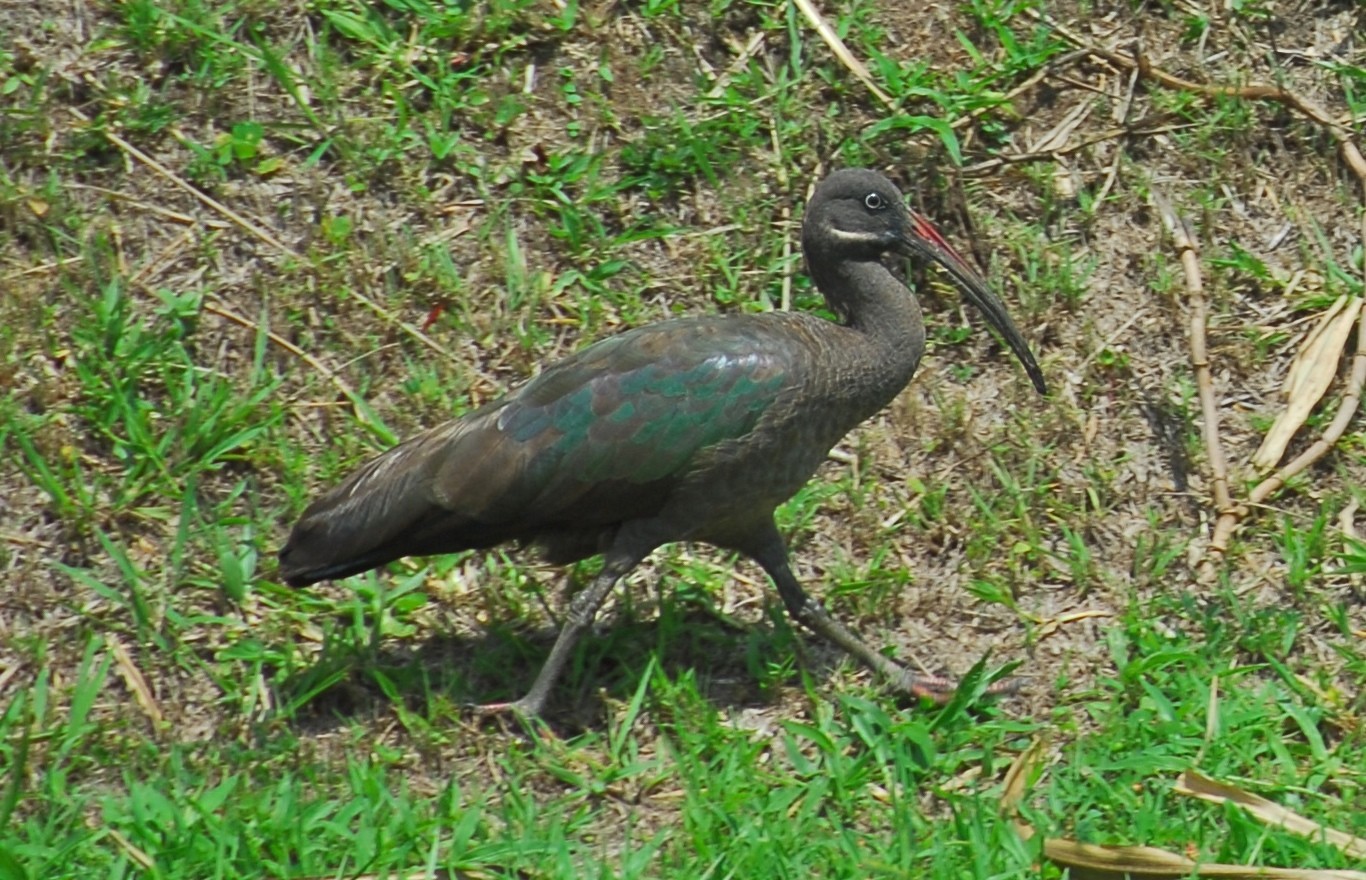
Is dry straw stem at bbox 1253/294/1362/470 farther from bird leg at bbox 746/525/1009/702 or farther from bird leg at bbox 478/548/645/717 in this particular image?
bird leg at bbox 478/548/645/717

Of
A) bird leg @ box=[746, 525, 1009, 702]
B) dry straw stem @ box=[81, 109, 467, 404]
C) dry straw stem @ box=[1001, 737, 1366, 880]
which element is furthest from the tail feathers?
dry straw stem @ box=[1001, 737, 1366, 880]

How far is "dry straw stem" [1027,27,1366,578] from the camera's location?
655 centimetres

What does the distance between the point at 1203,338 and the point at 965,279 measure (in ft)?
3.49

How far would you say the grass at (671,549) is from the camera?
5406 mm

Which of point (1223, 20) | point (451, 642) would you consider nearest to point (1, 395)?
point (451, 642)

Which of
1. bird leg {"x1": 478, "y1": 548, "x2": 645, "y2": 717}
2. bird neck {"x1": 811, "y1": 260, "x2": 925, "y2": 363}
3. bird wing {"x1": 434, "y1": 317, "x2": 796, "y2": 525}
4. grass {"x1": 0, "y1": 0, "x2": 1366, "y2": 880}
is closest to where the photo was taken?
grass {"x1": 0, "y1": 0, "x2": 1366, "y2": 880}

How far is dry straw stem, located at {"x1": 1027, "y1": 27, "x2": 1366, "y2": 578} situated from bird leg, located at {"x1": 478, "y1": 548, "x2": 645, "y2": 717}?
1.98 metres

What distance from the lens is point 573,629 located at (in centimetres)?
585

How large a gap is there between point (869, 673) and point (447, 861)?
1.57m

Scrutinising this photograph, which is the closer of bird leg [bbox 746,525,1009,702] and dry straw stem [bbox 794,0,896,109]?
bird leg [bbox 746,525,1009,702]

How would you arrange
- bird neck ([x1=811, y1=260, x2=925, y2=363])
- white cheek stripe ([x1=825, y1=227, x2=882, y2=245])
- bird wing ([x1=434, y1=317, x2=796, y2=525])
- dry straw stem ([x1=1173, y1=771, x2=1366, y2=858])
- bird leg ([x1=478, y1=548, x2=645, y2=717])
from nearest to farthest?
dry straw stem ([x1=1173, y1=771, x2=1366, y2=858]), bird wing ([x1=434, y1=317, x2=796, y2=525]), bird leg ([x1=478, y1=548, x2=645, y2=717]), bird neck ([x1=811, y1=260, x2=925, y2=363]), white cheek stripe ([x1=825, y1=227, x2=882, y2=245])

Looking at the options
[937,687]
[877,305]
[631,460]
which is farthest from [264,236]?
[937,687]

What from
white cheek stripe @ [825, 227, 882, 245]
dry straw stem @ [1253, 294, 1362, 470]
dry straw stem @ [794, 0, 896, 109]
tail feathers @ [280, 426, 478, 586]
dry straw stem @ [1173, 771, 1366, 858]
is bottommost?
dry straw stem @ [1173, 771, 1366, 858]

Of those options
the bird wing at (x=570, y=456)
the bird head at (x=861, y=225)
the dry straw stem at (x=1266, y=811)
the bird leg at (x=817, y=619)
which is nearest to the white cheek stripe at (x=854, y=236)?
the bird head at (x=861, y=225)
